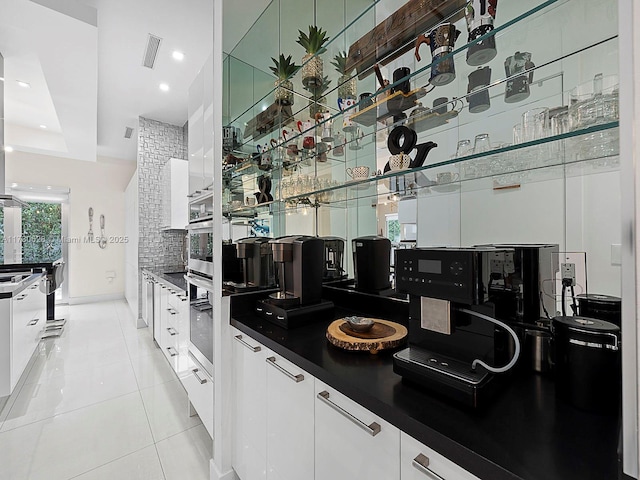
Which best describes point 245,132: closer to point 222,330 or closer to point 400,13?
point 400,13

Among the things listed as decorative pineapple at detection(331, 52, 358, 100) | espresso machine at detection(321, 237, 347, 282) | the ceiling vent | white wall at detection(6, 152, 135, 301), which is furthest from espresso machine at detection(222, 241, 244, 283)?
white wall at detection(6, 152, 135, 301)

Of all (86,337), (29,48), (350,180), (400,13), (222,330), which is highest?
(29,48)

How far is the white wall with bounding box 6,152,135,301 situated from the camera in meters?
5.95

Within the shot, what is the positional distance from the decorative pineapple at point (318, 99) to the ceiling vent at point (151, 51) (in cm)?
218

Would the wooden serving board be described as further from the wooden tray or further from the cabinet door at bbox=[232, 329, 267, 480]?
the wooden tray

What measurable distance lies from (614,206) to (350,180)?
1.00 metres

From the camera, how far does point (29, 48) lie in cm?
278

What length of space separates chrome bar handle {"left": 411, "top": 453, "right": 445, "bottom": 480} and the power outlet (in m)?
0.76

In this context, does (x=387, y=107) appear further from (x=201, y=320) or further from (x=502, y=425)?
(x=201, y=320)

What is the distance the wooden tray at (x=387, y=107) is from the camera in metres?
1.31

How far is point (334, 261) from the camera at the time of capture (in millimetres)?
1862

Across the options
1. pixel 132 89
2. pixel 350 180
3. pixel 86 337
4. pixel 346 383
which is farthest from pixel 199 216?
pixel 86 337

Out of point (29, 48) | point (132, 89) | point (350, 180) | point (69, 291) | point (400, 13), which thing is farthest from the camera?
point (69, 291)

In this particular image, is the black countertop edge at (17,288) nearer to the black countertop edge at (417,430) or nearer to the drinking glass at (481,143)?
the black countertop edge at (417,430)
